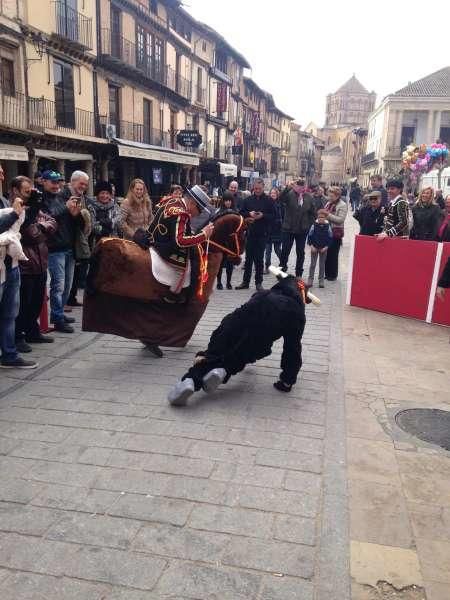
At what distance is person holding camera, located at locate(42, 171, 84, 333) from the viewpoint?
585 cm

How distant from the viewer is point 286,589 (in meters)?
2.30

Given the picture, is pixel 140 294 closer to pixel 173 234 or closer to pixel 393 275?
pixel 173 234

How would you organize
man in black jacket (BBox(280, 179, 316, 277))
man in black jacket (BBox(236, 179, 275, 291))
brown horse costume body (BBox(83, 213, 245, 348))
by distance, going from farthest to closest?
man in black jacket (BBox(280, 179, 316, 277))
man in black jacket (BBox(236, 179, 275, 291))
brown horse costume body (BBox(83, 213, 245, 348))

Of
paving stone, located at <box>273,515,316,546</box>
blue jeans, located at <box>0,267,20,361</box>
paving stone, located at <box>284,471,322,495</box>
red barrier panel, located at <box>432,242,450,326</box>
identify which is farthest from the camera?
red barrier panel, located at <box>432,242,450,326</box>

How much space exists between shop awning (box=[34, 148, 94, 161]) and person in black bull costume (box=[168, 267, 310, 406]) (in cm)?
1457

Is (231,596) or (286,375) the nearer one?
(231,596)

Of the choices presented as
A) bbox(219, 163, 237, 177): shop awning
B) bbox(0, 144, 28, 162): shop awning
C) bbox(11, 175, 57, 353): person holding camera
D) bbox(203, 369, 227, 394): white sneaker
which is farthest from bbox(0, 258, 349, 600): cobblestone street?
bbox(219, 163, 237, 177): shop awning

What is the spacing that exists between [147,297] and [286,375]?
5.18ft

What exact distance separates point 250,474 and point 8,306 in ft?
9.45

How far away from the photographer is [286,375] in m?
4.43

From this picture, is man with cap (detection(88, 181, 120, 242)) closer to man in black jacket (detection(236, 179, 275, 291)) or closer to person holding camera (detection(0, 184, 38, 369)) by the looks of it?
man in black jacket (detection(236, 179, 275, 291))

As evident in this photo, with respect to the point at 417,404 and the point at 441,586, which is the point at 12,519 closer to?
the point at 441,586

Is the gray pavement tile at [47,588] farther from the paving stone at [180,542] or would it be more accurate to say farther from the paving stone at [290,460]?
the paving stone at [290,460]

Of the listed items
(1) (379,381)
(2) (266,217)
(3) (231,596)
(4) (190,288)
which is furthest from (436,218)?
(3) (231,596)
